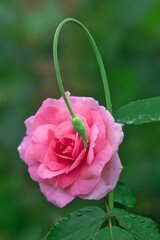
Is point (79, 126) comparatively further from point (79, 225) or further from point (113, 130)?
point (79, 225)

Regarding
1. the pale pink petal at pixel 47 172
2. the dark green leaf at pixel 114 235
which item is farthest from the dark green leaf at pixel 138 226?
the pale pink petal at pixel 47 172

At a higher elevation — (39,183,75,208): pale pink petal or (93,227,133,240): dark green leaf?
(39,183,75,208): pale pink petal

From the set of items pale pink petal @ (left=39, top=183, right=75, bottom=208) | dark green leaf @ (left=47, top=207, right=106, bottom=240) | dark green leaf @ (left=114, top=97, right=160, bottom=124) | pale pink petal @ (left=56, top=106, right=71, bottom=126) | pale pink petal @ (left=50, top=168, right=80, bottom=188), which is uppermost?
pale pink petal @ (left=56, top=106, right=71, bottom=126)

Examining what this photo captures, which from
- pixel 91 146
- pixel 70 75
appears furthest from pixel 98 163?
pixel 70 75

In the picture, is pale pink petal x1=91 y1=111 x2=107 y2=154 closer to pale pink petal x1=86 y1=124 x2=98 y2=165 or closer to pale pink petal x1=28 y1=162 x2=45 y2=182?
pale pink petal x1=86 y1=124 x2=98 y2=165

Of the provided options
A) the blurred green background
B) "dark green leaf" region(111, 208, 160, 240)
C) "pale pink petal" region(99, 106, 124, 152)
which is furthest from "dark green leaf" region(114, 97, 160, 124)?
the blurred green background

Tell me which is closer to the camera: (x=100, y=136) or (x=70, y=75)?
(x=100, y=136)

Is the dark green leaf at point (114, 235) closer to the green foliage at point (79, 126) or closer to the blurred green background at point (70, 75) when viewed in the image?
the green foliage at point (79, 126)
